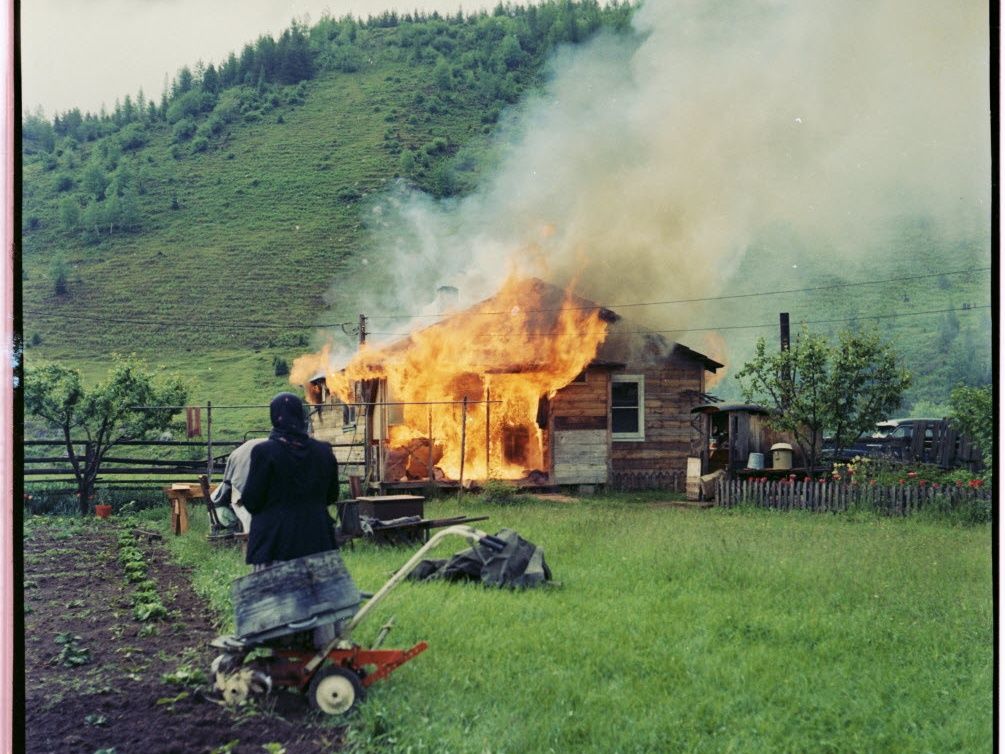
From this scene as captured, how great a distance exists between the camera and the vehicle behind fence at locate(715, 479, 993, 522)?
10.3m

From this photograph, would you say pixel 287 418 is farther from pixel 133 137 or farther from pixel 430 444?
pixel 430 444

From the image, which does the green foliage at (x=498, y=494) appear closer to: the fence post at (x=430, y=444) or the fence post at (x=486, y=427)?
the fence post at (x=486, y=427)

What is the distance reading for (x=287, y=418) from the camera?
18.3 feet

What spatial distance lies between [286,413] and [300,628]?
136 centimetres

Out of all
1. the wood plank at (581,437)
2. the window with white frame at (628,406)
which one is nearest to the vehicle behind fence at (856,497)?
the wood plank at (581,437)

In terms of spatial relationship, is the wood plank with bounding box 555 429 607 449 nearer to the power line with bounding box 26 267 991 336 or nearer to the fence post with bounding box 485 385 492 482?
the fence post with bounding box 485 385 492 482

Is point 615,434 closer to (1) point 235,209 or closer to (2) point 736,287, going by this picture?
(2) point 736,287

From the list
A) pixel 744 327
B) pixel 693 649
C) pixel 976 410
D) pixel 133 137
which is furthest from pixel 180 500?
pixel 744 327

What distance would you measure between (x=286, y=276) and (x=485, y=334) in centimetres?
500

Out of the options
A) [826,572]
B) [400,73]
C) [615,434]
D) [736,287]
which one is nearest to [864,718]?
[826,572]

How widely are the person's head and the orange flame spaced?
499 cm

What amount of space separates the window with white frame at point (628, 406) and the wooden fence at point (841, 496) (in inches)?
134

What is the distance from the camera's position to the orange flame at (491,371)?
13.2 meters

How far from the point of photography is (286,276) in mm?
9617
